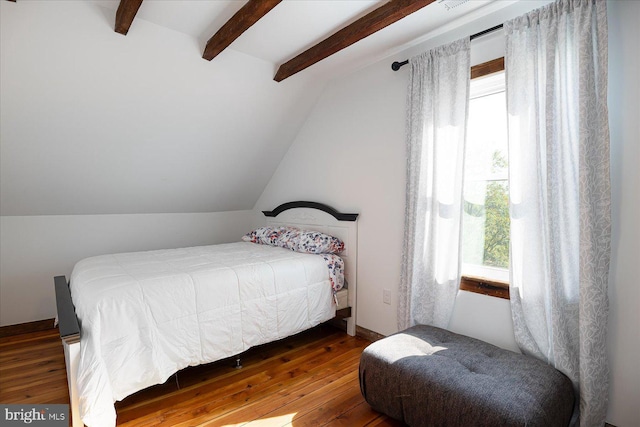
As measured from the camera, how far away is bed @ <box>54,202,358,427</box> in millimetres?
1586

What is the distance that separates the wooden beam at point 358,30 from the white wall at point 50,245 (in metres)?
2.36

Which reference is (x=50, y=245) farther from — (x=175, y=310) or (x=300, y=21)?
(x=300, y=21)

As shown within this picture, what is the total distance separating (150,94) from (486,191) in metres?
2.62

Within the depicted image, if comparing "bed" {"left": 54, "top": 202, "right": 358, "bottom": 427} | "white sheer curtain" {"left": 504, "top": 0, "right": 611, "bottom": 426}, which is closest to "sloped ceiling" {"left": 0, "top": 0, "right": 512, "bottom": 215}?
"white sheer curtain" {"left": 504, "top": 0, "right": 611, "bottom": 426}

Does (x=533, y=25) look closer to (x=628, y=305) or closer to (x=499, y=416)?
(x=628, y=305)

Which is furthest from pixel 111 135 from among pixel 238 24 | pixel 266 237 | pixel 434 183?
pixel 434 183

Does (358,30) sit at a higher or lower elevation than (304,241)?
higher

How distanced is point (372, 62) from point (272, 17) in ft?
Answer: 3.22

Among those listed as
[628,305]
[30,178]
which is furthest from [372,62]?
[30,178]

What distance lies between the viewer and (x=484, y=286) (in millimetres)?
2064

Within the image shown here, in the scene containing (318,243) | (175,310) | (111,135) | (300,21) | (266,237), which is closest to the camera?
(175,310)

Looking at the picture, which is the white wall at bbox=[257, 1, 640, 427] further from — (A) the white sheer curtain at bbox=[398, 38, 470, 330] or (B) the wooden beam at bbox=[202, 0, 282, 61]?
(B) the wooden beam at bbox=[202, 0, 282, 61]

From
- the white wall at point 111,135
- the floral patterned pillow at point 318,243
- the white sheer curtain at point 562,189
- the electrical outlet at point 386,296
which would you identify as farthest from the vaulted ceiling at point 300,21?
the electrical outlet at point 386,296

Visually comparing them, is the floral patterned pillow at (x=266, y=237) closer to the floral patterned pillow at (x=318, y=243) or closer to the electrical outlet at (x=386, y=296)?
the floral patterned pillow at (x=318, y=243)
